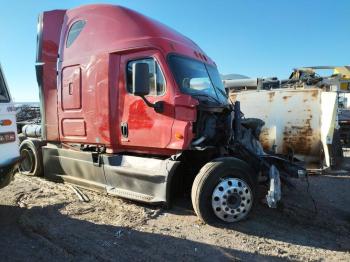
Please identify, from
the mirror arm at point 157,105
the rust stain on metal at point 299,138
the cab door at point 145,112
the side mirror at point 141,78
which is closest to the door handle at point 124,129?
the cab door at point 145,112

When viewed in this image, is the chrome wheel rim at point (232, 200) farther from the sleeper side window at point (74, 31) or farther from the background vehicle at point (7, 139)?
the sleeper side window at point (74, 31)

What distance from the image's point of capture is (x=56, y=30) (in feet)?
23.4

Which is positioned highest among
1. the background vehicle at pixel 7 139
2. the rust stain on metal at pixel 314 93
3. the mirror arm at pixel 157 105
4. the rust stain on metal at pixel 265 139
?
the rust stain on metal at pixel 314 93

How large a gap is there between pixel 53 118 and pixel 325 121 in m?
6.34

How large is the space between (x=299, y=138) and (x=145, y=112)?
507cm

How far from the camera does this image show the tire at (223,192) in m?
4.94

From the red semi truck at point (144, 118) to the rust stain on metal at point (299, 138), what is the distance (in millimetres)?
2925

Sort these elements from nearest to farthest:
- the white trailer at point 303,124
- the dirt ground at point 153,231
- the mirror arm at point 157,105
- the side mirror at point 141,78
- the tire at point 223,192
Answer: the dirt ground at point 153,231, the tire at point 223,192, the side mirror at point 141,78, the mirror arm at point 157,105, the white trailer at point 303,124

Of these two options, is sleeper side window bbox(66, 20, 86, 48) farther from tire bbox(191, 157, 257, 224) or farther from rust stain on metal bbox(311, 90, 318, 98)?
rust stain on metal bbox(311, 90, 318, 98)

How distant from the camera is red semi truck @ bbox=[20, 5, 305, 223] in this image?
16.9 feet

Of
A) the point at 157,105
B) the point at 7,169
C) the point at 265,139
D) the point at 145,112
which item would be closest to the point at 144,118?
the point at 145,112

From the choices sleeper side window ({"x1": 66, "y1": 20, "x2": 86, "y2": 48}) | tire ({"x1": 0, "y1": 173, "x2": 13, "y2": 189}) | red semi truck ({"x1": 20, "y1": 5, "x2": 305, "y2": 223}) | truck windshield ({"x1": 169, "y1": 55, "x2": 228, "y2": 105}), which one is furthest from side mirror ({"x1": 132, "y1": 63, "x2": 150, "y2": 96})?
sleeper side window ({"x1": 66, "y1": 20, "x2": 86, "y2": 48})

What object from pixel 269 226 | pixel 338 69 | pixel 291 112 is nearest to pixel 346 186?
pixel 291 112

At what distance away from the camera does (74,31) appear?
6.81 metres
